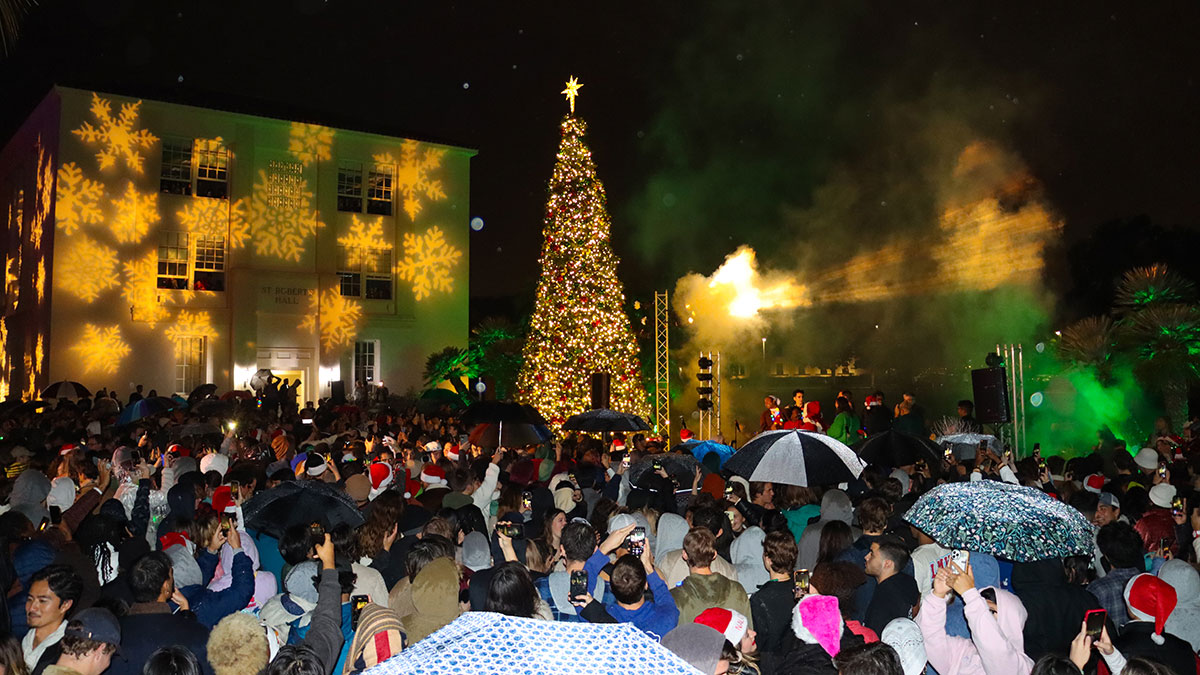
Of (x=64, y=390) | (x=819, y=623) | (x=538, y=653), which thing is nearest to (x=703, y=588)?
(x=819, y=623)

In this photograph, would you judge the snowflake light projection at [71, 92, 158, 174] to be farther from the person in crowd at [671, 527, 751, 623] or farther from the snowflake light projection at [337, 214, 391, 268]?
the person in crowd at [671, 527, 751, 623]

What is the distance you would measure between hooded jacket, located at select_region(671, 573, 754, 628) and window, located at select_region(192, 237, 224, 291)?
27.2 meters

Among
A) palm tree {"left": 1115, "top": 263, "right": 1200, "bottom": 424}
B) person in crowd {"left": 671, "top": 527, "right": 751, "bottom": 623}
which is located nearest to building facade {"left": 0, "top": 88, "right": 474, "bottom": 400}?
palm tree {"left": 1115, "top": 263, "right": 1200, "bottom": 424}

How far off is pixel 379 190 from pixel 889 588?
2975 cm

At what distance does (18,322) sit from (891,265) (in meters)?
30.0

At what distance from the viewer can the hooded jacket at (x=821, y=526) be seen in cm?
661

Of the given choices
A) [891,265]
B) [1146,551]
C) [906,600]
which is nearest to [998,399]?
[1146,551]

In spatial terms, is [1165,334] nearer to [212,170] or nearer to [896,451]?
[896,451]

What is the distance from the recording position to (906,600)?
5.13 metres

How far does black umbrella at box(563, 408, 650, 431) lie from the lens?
48.0ft

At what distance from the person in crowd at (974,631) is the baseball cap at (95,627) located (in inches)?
146

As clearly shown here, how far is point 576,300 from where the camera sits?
2405 cm

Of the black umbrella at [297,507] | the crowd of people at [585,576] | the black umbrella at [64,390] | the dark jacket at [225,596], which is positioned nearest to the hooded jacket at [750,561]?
the crowd of people at [585,576]

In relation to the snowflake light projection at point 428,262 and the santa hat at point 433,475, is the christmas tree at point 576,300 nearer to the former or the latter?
the snowflake light projection at point 428,262
